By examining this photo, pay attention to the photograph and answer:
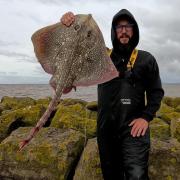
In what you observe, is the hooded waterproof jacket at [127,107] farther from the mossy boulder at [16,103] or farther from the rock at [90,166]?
the mossy boulder at [16,103]

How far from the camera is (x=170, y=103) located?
22.7m

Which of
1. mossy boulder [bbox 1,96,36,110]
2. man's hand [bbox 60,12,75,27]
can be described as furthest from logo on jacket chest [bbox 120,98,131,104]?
mossy boulder [bbox 1,96,36,110]

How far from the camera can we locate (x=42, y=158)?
345 inches

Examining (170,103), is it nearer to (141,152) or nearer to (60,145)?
(60,145)

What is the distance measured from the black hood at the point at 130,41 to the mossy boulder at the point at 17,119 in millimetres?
6446

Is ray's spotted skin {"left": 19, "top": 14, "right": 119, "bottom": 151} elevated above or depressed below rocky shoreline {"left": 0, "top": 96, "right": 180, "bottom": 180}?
above

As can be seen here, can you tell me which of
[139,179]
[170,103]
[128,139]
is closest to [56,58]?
[128,139]

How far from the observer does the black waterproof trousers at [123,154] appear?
235 inches

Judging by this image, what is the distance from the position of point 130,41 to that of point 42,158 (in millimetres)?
3993

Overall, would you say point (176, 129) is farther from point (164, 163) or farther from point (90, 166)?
point (90, 166)

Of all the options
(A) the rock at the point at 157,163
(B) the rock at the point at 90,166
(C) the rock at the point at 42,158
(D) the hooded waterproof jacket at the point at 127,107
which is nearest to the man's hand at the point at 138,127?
(D) the hooded waterproof jacket at the point at 127,107

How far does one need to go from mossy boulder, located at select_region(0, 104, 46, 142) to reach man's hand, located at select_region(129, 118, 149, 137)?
Answer: 6.52m

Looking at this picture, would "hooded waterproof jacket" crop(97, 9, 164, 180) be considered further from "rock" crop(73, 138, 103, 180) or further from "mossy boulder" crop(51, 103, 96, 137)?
"mossy boulder" crop(51, 103, 96, 137)

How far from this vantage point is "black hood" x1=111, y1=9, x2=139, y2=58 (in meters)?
6.13
